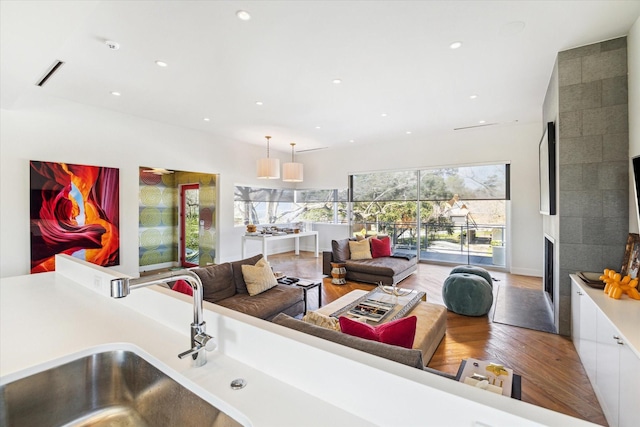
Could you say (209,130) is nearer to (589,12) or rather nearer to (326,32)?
(326,32)

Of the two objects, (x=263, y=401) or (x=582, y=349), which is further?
(x=582, y=349)

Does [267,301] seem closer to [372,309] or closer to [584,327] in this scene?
[372,309]

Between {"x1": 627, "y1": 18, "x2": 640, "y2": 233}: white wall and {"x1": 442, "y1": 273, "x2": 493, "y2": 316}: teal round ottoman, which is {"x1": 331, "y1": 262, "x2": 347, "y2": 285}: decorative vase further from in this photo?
{"x1": 627, "y1": 18, "x2": 640, "y2": 233}: white wall

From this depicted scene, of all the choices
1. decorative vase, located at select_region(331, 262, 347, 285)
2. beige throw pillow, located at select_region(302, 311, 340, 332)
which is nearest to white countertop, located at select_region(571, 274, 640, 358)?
beige throw pillow, located at select_region(302, 311, 340, 332)

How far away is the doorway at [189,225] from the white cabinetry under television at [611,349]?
681 centimetres

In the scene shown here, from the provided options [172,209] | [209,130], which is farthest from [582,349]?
[172,209]

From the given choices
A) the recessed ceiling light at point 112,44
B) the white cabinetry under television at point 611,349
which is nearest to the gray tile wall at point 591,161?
the white cabinetry under television at point 611,349

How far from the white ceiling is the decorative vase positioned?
8.76ft

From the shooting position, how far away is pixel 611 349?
188 cm

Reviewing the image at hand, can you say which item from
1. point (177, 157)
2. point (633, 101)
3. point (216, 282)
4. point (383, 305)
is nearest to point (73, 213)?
point (177, 157)

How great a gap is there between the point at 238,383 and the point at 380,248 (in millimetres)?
5106

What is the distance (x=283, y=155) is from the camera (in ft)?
27.7

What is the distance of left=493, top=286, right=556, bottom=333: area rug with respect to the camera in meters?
3.40

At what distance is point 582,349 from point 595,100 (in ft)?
7.75
